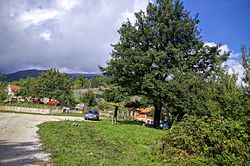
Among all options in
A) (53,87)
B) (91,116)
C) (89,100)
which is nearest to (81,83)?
(89,100)

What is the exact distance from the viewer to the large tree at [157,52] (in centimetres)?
2831

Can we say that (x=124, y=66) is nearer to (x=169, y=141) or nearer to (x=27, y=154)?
(x=169, y=141)

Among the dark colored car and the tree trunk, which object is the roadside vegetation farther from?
the dark colored car

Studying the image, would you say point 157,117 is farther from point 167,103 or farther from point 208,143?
point 208,143

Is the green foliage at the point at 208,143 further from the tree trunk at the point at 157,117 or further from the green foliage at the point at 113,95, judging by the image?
the tree trunk at the point at 157,117

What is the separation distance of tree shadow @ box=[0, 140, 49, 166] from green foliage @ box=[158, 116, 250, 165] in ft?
17.2

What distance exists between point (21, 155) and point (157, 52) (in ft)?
68.4

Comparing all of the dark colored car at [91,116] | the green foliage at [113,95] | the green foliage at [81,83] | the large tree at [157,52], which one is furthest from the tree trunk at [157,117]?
the green foliage at [81,83]

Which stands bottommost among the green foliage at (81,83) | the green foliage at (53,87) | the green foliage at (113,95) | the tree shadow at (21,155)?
the tree shadow at (21,155)

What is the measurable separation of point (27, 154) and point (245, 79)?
11.4 metres

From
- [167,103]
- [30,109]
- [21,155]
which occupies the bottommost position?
[21,155]

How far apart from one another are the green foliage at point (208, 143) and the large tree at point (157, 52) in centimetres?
1542

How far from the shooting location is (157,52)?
28.4 metres

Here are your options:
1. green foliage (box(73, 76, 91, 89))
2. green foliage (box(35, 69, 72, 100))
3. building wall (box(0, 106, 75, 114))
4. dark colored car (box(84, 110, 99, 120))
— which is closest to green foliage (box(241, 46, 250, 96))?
dark colored car (box(84, 110, 99, 120))
